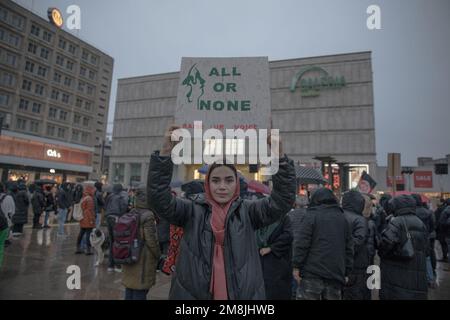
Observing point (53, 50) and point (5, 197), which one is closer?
point (5, 197)

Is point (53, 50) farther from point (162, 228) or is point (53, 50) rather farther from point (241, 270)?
point (241, 270)

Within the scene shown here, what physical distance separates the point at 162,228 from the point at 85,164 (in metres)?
47.8

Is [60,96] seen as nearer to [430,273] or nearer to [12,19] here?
[12,19]

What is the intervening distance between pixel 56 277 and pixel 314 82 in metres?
37.6

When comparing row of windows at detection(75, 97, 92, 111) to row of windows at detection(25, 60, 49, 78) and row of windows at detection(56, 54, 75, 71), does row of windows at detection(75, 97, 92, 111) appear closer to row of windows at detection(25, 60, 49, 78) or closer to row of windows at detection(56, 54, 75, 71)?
row of windows at detection(56, 54, 75, 71)

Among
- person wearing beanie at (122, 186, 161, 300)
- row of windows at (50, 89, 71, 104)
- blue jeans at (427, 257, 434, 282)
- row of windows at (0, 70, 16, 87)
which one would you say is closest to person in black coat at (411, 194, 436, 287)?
blue jeans at (427, 257, 434, 282)

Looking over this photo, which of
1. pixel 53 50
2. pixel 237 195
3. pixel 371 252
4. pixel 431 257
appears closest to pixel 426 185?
pixel 431 257

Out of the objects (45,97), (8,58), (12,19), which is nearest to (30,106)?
(45,97)

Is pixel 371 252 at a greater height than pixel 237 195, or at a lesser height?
lesser

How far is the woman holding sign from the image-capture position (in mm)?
1938

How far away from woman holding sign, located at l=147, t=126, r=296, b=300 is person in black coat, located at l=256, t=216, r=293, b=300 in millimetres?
1510

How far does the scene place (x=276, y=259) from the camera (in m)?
3.57

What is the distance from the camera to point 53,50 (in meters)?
42.9

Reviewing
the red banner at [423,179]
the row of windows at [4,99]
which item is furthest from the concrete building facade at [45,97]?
the red banner at [423,179]
